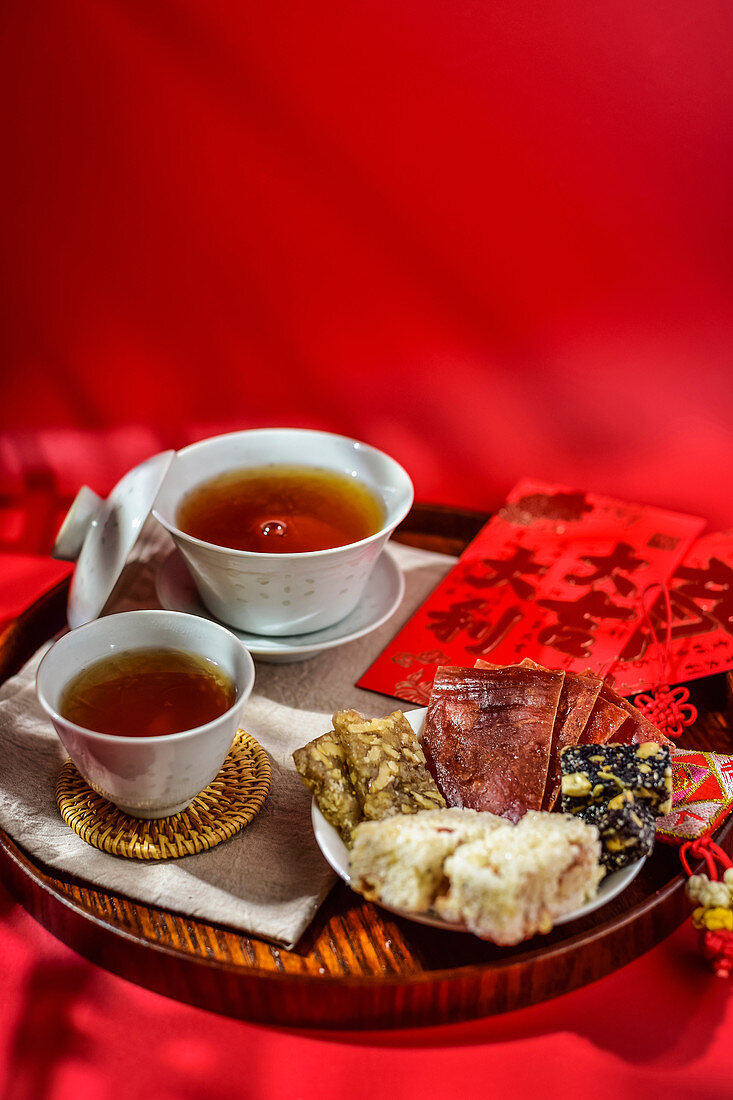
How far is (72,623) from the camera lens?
141 centimetres

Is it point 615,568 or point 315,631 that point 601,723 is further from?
point 615,568

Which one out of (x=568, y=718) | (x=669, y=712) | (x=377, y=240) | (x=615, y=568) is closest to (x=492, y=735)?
(x=568, y=718)

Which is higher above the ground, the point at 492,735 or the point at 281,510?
the point at 281,510

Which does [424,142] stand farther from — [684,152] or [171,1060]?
[171,1060]

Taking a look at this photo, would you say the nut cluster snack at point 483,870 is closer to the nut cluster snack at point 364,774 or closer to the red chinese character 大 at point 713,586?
the nut cluster snack at point 364,774

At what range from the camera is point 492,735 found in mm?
1226

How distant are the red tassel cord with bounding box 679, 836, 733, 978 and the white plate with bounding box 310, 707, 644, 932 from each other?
0.10m

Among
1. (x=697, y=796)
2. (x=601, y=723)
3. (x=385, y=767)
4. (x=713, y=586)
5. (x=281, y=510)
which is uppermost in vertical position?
(x=281, y=510)

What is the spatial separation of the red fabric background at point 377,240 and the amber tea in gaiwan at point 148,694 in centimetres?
67

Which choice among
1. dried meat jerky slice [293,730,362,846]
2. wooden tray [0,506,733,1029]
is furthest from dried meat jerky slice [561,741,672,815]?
dried meat jerky slice [293,730,362,846]

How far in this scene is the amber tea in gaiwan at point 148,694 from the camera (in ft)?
3.80

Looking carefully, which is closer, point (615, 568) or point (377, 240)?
point (615, 568)

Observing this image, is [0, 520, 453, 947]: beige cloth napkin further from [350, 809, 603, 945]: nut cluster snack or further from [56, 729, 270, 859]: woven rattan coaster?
[350, 809, 603, 945]: nut cluster snack

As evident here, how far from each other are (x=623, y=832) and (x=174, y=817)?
0.53 metres
